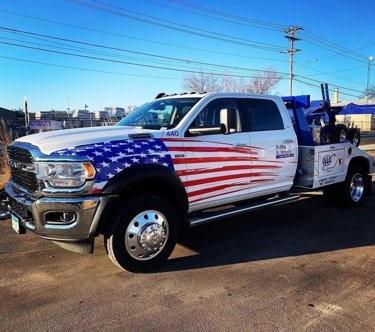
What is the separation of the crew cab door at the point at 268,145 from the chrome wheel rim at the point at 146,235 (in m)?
1.70

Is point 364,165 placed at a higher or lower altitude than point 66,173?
lower

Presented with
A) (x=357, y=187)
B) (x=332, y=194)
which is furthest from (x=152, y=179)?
(x=357, y=187)

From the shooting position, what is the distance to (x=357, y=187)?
798 centimetres

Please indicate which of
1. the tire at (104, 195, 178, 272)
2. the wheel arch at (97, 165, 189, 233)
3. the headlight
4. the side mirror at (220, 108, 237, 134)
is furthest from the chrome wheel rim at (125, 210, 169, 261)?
the side mirror at (220, 108, 237, 134)

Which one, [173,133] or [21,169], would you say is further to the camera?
[173,133]

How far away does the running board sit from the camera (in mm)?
4982

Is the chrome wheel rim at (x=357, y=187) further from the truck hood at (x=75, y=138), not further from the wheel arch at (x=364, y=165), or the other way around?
the truck hood at (x=75, y=138)

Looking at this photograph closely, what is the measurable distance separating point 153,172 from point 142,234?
2.25 feet

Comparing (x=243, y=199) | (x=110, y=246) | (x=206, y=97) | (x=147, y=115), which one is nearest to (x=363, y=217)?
(x=243, y=199)

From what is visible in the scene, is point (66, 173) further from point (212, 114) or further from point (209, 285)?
point (212, 114)

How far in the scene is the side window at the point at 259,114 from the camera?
5789mm

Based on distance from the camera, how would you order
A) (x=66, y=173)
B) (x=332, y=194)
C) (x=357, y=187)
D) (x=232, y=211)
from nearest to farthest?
(x=66, y=173) < (x=232, y=211) < (x=332, y=194) < (x=357, y=187)

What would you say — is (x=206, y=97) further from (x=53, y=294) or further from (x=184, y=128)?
(x=53, y=294)

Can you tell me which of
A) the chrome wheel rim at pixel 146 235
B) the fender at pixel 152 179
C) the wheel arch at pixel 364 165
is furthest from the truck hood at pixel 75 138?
the wheel arch at pixel 364 165
